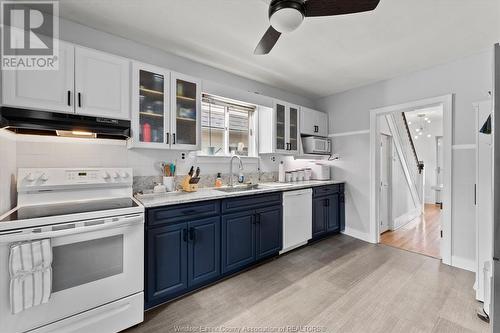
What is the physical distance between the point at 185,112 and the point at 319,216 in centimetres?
258

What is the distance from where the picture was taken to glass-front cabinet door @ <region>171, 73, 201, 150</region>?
7.84ft

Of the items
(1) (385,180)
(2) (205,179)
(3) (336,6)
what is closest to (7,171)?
(2) (205,179)

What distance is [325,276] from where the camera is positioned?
98.2 inches

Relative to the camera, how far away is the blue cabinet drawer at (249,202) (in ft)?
7.75

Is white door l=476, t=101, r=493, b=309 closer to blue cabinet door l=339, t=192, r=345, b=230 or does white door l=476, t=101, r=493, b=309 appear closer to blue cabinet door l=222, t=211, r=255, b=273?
blue cabinet door l=339, t=192, r=345, b=230

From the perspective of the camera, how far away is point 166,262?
193 centimetres

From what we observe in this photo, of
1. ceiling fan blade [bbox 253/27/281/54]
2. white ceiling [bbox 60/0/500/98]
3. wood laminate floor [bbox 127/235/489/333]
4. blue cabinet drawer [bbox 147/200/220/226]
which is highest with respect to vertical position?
white ceiling [bbox 60/0/500/98]

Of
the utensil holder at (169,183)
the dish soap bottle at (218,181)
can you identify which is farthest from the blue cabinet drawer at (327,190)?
the utensil holder at (169,183)

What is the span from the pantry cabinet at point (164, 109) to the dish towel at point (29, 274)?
1.10 metres

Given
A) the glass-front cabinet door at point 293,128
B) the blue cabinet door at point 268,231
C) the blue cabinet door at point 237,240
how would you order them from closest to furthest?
the blue cabinet door at point 237,240, the blue cabinet door at point 268,231, the glass-front cabinet door at point 293,128

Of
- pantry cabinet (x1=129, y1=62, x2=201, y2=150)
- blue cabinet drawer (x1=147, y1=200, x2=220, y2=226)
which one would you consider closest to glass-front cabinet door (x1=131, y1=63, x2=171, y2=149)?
pantry cabinet (x1=129, y1=62, x2=201, y2=150)

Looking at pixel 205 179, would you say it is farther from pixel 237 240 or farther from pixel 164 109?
pixel 164 109

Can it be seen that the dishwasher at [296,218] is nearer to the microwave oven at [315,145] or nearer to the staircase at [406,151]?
the microwave oven at [315,145]

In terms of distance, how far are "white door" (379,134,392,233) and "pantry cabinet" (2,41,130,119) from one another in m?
4.12
